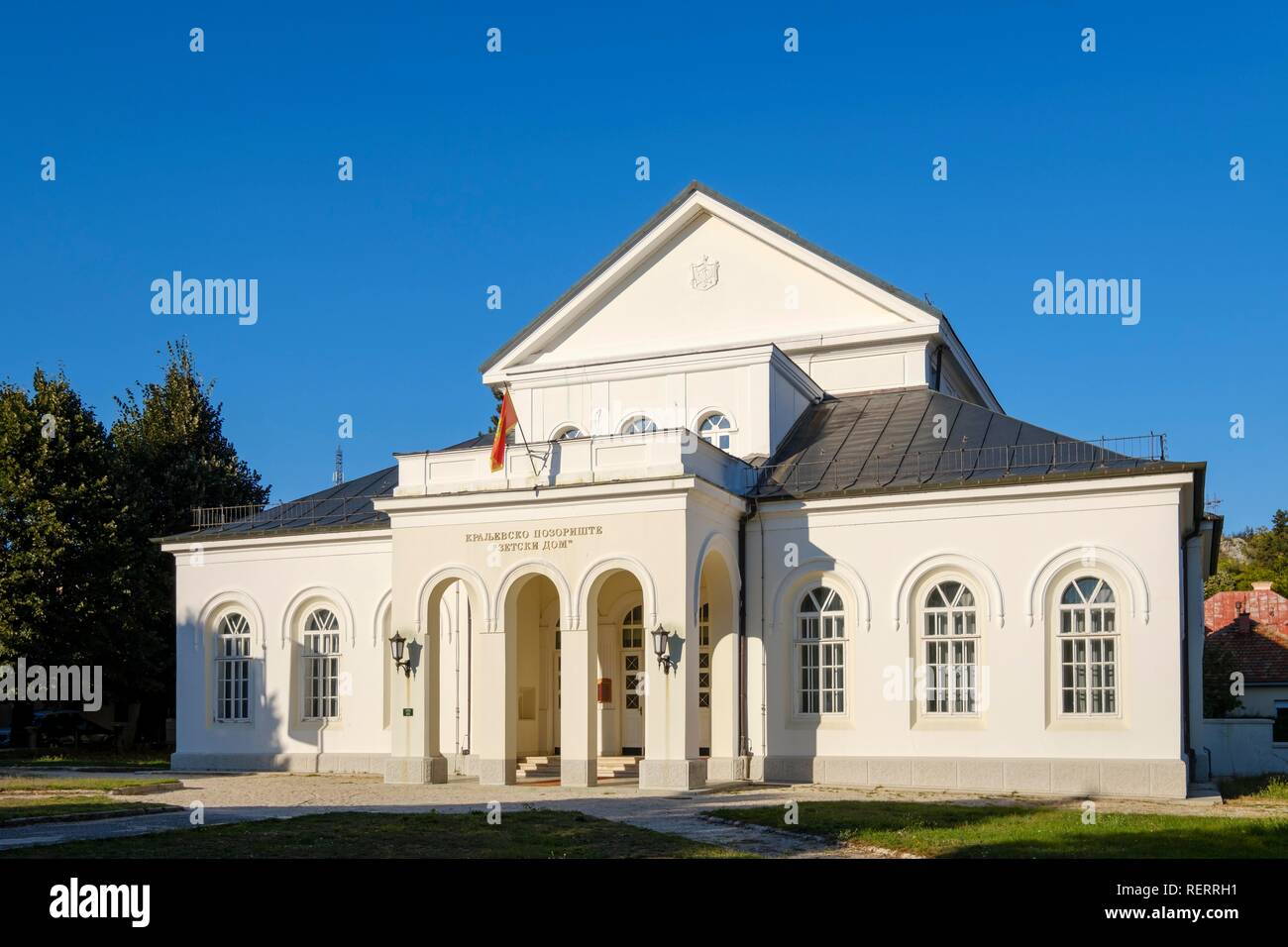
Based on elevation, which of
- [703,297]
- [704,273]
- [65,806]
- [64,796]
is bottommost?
[64,796]

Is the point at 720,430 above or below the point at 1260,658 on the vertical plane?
above

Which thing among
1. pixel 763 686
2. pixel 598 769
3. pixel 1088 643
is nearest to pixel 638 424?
pixel 763 686

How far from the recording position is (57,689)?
128ft

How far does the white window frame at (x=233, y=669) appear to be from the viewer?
3159cm

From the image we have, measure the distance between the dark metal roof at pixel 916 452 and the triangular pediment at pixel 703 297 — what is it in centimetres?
247

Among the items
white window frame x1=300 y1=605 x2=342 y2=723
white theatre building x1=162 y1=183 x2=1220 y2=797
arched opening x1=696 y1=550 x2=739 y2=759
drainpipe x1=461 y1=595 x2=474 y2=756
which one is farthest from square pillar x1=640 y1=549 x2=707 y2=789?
white window frame x1=300 y1=605 x2=342 y2=723

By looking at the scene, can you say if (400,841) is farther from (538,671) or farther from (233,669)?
(233,669)

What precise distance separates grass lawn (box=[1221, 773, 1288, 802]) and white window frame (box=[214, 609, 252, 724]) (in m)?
21.6

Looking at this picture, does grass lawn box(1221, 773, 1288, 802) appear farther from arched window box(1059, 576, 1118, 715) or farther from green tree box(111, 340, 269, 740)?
green tree box(111, 340, 269, 740)

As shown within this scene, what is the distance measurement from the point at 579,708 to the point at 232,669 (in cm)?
1139

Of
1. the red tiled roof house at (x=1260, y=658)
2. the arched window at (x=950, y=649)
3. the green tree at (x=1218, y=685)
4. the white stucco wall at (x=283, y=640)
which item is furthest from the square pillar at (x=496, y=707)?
the red tiled roof house at (x=1260, y=658)

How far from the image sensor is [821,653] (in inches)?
1037

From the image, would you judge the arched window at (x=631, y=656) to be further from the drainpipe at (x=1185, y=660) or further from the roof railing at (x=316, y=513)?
the drainpipe at (x=1185, y=660)
